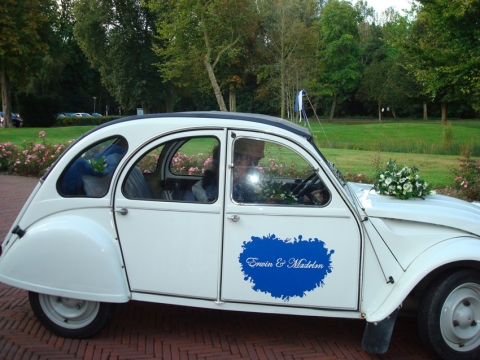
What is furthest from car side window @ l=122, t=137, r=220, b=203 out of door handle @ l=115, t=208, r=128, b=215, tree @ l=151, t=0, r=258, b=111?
tree @ l=151, t=0, r=258, b=111

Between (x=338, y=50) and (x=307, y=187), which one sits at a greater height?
(x=338, y=50)

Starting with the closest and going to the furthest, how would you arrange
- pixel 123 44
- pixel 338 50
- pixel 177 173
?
pixel 177 173 → pixel 123 44 → pixel 338 50

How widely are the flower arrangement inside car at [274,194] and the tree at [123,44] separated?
39918mm

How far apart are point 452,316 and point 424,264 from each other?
487 millimetres

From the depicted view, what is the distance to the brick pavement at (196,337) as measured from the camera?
11.9ft

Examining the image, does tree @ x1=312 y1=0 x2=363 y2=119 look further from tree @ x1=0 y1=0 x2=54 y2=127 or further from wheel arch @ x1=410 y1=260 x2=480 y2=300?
wheel arch @ x1=410 y1=260 x2=480 y2=300

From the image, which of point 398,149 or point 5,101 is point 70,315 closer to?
point 398,149

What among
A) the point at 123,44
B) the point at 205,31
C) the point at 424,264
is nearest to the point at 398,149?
the point at 424,264

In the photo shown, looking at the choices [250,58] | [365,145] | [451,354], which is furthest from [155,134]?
[250,58]

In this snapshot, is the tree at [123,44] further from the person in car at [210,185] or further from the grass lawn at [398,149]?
the person in car at [210,185]

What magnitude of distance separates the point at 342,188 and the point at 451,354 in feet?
4.95

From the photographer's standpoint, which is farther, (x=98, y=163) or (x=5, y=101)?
(x=5, y=101)

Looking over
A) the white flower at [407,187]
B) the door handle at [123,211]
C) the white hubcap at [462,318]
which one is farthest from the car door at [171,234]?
the white hubcap at [462,318]

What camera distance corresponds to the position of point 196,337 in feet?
12.9
